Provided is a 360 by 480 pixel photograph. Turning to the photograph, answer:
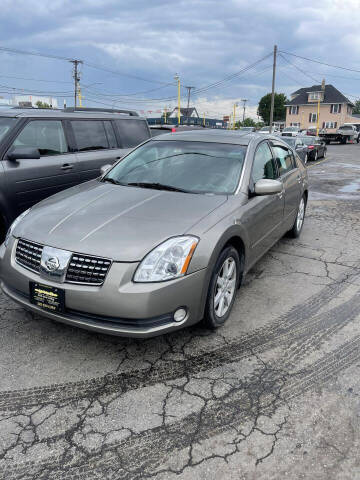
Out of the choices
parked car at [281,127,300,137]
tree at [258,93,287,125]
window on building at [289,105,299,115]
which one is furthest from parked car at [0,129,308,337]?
tree at [258,93,287,125]

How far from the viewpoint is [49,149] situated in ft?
17.4

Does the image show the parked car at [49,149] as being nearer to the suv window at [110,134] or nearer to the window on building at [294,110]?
the suv window at [110,134]

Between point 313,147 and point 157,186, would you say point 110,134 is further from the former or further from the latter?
point 313,147

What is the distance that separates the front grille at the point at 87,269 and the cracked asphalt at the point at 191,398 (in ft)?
2.27

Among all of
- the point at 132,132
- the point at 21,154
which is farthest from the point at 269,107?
the point at 21,154

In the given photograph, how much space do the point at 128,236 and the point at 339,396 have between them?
1815 mm

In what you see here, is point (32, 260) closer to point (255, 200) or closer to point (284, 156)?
point (255, 200)

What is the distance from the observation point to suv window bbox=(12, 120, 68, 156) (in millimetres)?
4961

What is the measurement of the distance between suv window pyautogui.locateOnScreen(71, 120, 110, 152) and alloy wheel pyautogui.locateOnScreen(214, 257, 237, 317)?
134 inches

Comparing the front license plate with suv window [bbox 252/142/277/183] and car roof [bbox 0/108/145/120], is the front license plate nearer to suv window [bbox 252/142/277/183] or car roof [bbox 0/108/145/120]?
suv window [bbox 252/142/277/183]

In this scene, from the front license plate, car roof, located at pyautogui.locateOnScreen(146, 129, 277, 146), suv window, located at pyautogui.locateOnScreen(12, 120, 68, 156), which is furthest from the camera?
suv window, located at pyautogui.locateOnScreen(12, 120, 68, 156)

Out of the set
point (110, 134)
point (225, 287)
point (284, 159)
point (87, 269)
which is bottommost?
point (225, 287)

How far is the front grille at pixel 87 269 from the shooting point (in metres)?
2.61

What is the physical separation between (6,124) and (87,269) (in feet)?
10.5
